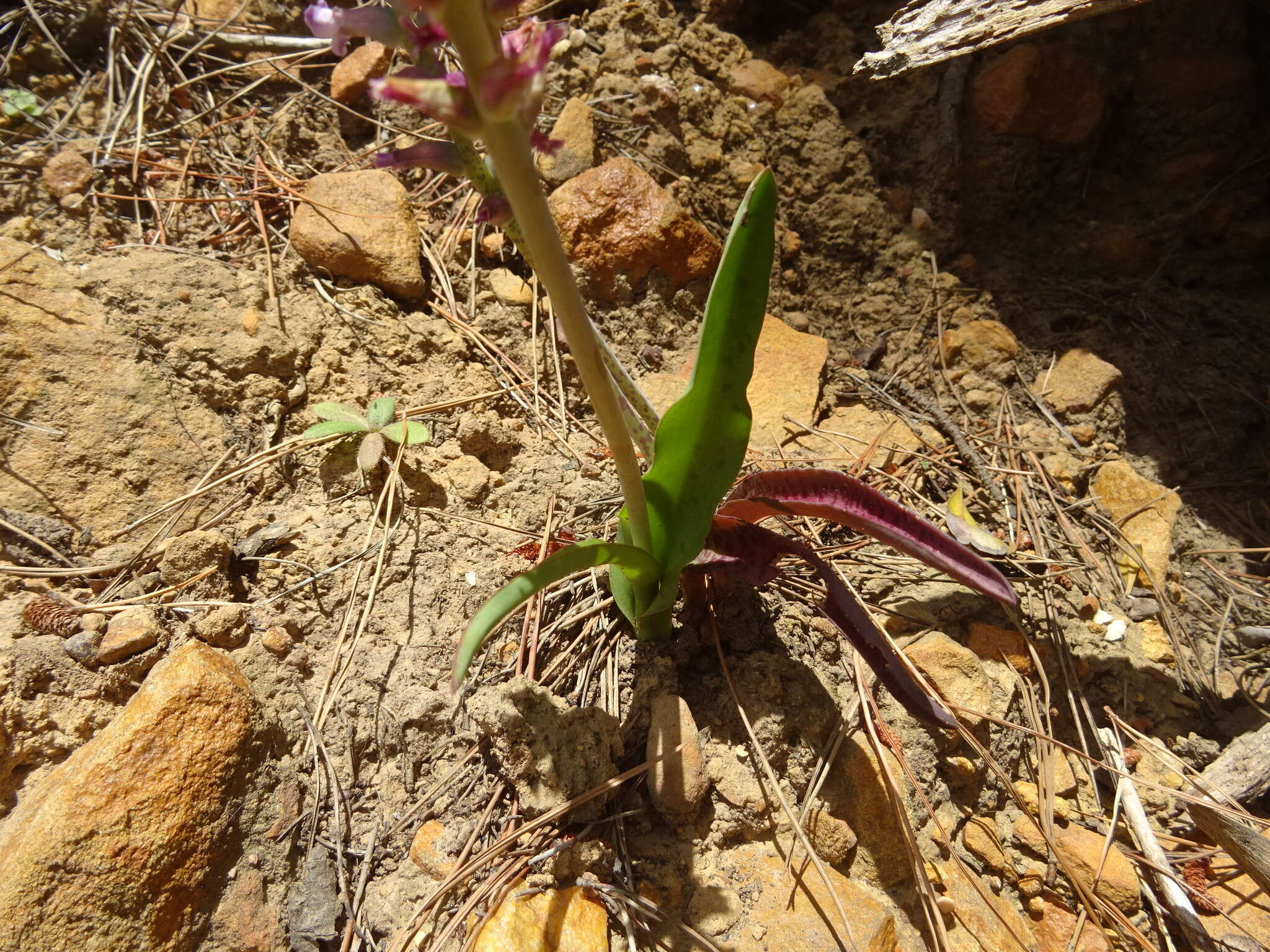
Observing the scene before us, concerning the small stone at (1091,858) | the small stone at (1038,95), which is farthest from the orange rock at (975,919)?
the small stone at (1038,95)

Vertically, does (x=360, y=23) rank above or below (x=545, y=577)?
above

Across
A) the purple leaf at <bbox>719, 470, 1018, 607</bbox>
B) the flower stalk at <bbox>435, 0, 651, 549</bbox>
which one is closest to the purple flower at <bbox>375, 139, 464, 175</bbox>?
the flower stalk at <bbox>435, 0, 651, 549</bbox>

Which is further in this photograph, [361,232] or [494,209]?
[361,232]

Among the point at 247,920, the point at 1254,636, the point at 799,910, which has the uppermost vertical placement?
the point at 1254,636

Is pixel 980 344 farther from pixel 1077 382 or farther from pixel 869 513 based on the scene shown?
pixel 869 513

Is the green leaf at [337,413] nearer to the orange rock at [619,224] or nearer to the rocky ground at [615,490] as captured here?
the rocky ground at [615,490]

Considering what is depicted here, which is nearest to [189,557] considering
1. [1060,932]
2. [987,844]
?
Result: [987,844]

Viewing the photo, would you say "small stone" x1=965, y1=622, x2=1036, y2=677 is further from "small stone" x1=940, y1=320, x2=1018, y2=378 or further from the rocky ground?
"small stone" x1=940, y1=320, x2=1018, y2=378

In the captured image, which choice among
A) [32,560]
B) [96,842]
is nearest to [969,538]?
[96,842]
